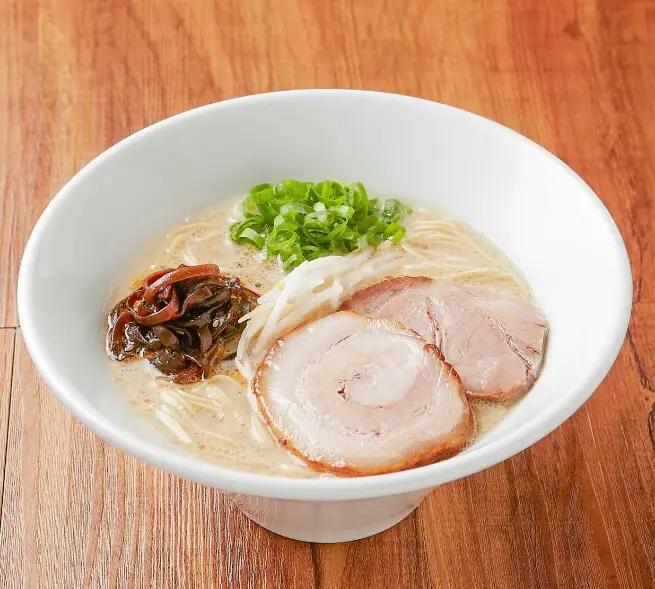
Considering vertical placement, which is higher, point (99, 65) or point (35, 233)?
point (35, 233)

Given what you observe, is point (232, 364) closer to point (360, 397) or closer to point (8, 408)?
point (360, 397)

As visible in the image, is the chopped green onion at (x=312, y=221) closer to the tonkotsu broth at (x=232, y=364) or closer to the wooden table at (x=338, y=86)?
the tonkotsu broth at (x=232, y=364)

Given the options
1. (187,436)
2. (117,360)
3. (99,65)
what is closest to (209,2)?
(99,65)

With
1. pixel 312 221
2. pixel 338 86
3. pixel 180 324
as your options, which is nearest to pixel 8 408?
pixel 180 324

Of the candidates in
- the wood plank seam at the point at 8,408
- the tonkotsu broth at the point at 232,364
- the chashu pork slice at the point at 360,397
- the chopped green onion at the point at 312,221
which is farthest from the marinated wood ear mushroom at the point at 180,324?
the wood plank seam at the point at 8,408

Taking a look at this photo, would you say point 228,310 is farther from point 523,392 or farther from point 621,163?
point 621,163

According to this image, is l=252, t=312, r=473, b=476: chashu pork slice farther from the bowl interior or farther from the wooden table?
the wooden table
